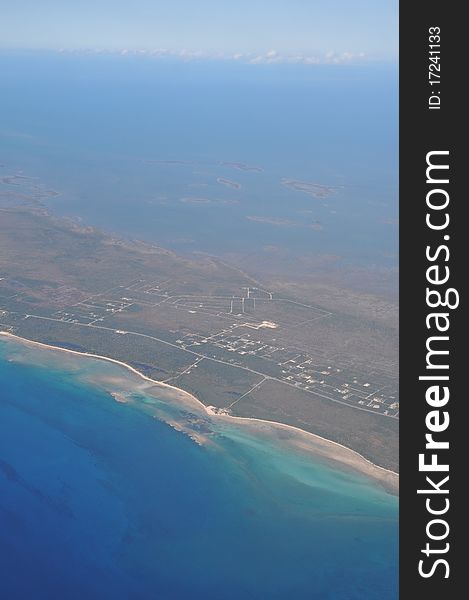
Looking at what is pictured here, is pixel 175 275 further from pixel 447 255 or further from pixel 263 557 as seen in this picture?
pixel 447 255

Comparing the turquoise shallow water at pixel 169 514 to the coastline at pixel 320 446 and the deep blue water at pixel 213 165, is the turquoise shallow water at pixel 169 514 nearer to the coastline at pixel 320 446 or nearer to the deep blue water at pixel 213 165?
the coastline at pixel 320 446

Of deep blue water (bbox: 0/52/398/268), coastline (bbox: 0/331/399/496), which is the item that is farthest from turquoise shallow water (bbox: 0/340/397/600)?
deep blue water (bbox: 0/52/398/268)

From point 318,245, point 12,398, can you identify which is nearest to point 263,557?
point 12,398

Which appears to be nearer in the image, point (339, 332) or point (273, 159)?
point (339, 332)

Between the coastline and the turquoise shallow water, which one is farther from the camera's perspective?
the coastline

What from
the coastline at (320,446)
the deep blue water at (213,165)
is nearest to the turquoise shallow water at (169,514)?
the coastline at (320,446)

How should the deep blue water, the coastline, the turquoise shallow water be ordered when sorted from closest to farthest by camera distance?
the turquoise shallow water
the coastline
the deep blue water

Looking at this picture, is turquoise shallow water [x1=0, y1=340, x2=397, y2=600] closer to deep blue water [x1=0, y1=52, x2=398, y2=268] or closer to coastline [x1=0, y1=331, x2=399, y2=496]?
coastline [x1=0, y1=331, x2=399, y2=496]
